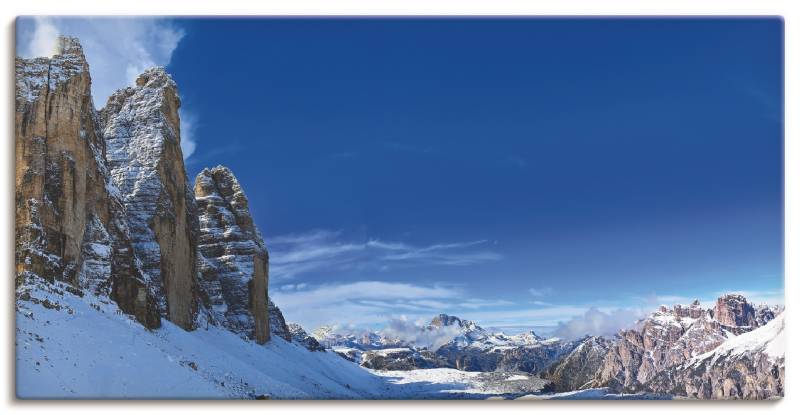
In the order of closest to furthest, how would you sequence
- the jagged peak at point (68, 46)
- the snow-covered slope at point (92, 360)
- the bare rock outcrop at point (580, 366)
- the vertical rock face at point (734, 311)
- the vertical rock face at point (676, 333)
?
the snow-covered slope at point (92, 360)
the vertical rock face at point (734, 311)
the vertical rock face at point (676, 333)
the jagged peak at point (68, 46)
the bare rock outcrop at point (580, 366)

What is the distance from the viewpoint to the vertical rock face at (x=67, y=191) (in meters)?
14.9

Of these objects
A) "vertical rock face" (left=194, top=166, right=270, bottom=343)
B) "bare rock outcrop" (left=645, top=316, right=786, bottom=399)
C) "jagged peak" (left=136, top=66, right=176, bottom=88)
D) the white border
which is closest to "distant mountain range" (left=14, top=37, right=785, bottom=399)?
"bare rock outcrop" (left=645, top=316, right=786, bottom=399)

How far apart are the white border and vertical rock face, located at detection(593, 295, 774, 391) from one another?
2.51 ft

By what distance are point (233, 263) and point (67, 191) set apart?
77.7 feet

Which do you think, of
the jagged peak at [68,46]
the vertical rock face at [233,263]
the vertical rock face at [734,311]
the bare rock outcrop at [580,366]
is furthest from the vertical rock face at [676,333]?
the vertical rock face at [233,263]

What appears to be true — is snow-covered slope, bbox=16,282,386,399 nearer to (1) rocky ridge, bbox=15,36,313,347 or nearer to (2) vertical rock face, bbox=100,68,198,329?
(1) rocky ridge, bbox=15,36,313,347

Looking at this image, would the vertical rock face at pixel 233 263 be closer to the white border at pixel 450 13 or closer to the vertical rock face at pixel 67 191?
the vertical rock face at pixel 67 191

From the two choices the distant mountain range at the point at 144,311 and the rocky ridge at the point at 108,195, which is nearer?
the distant mountain range at the point at 144,311

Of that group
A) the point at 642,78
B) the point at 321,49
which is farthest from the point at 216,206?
the point at 642,78

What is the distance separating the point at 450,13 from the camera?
1241cm

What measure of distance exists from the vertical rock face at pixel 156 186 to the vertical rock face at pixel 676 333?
16139 millimetres
